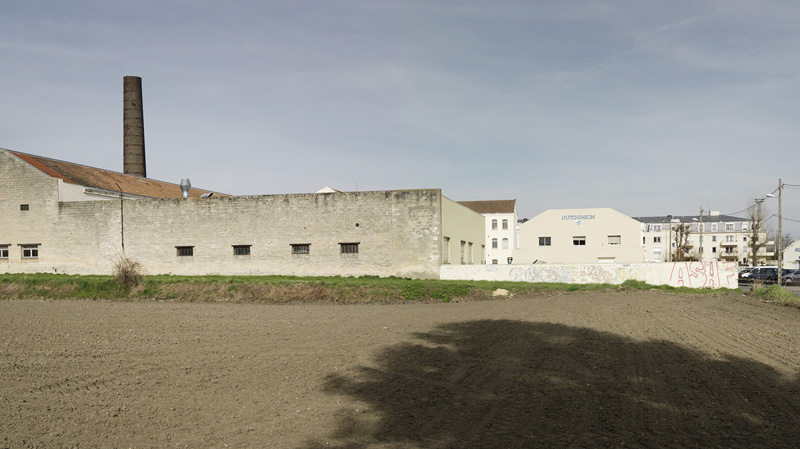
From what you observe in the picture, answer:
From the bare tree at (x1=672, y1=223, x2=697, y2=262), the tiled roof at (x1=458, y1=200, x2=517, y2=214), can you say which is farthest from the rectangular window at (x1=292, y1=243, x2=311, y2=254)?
the tiled roof at (x1=458, y1=200, x2=517, y2=214)

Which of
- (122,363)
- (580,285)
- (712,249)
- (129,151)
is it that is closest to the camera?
(122,363)

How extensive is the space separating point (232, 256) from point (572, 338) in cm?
2194

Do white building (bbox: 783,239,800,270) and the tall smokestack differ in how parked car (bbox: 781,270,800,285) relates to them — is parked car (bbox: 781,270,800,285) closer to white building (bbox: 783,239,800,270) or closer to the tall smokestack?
white building (bbox: 783,239,800,270)

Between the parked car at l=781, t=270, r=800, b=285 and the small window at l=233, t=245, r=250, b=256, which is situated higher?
the small window at l=233, t=245, r=250, b=256

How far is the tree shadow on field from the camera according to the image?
636 cm

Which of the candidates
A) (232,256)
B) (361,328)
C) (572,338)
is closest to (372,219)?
(232,256)

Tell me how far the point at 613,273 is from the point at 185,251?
2242cm

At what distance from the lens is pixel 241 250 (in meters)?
30.3

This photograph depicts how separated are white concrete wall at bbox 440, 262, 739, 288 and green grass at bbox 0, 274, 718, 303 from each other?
0.79 meters

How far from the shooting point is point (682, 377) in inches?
350

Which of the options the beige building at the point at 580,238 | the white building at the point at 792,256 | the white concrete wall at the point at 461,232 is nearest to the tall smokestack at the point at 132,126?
the white concrete wall at the point at 461,232

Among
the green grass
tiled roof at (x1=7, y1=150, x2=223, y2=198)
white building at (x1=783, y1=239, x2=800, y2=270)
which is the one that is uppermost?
tiled roof at (x1=7, y1=150, x2=223, y2=198)

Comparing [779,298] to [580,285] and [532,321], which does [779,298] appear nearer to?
[580,285]

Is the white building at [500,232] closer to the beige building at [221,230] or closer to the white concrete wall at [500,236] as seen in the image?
the white concrete wall at [500,236]
